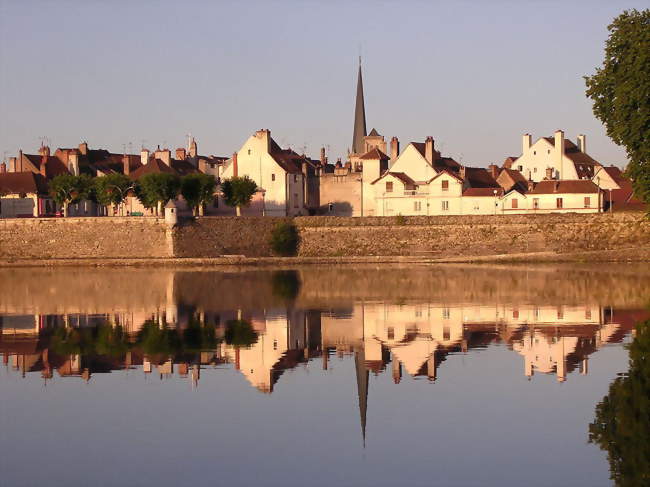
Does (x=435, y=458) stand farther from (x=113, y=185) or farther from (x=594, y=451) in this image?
(x=113, y=185)

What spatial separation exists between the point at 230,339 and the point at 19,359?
5.11m

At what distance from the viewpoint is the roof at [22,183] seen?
76625 mm

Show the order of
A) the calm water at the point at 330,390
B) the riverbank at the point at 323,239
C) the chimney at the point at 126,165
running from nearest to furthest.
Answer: the calm water at the point at 330,390
the riverbank at the point at 323,239
the chimney at the point at 126,165

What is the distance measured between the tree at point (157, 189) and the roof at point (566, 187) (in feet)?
71.8

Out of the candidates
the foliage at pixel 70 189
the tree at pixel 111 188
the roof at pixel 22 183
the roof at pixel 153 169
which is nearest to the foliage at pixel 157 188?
the tree at pixel 111 188

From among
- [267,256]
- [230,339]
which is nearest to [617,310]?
[230,339]

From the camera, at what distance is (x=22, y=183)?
7719cm

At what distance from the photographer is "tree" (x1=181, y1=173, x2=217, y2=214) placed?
2741 inches

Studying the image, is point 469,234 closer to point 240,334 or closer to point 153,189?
point 153,189

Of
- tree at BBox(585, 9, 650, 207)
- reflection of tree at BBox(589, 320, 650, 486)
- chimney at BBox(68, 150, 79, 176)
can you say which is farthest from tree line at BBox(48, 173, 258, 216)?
reflection of tree at BBox(589, 320, 650, 486)

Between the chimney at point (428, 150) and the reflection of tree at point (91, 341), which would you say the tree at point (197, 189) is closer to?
the chimney at point (428, 150)

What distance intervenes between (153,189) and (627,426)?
5454cm

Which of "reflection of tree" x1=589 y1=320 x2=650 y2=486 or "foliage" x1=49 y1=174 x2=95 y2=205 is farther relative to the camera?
"foliage" x1=49 y1=174 x2=95 y2=205

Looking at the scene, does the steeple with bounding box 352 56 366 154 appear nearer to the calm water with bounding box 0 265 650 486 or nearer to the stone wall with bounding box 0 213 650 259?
the stone wall with bounding box 0 213 650 259
